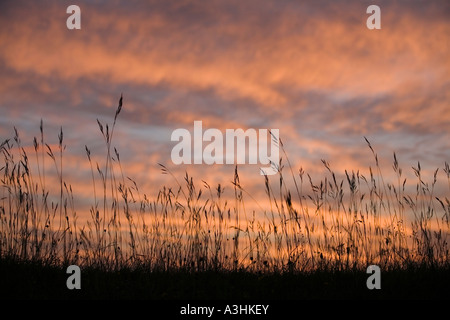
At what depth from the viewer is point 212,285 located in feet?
15.0

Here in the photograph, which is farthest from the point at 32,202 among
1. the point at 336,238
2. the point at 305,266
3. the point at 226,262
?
the point at 336,238

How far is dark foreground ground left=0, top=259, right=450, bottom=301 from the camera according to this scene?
4.34 meters

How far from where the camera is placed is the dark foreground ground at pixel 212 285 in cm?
434
